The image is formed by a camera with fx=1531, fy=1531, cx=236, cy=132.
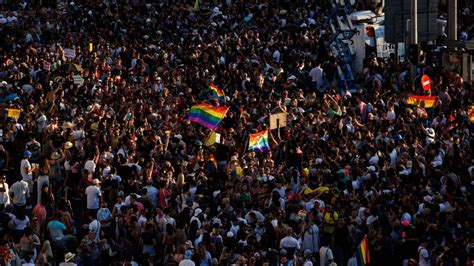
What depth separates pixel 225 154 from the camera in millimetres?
29969

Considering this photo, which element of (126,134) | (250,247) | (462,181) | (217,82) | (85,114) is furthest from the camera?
(217,82)

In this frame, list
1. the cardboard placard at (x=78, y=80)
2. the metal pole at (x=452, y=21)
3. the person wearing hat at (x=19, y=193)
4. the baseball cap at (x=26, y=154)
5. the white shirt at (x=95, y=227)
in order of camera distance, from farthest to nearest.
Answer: the metal pole at (x=452, y=21)
the cardboard placard at (x=78, y=80)
the baseball cap at (x=26, y=154)
the person wearing hat at (x=19, y=193)
the white shirt at (x=95, y=227)

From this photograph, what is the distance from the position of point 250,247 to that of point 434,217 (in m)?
3.11

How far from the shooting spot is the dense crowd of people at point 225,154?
81.4 feet

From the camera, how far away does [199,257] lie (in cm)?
2408

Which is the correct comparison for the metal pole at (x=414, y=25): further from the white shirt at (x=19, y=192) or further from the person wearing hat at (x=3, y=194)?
the person wearing hat at (x=3, y=194)

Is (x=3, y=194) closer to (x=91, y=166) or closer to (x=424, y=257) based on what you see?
(x=91, y=166)

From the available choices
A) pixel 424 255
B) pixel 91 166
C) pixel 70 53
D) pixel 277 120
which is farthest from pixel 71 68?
pixel 424 255

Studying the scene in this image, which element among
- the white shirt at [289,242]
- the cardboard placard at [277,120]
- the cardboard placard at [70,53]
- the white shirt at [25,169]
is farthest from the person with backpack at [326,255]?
the cardboard placard at [70,53]

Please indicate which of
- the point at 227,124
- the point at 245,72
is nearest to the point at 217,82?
the point at 245,72

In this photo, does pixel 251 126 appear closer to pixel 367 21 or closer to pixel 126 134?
pixel 126 134

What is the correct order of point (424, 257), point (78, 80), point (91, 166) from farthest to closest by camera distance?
point (78, 80) < point (91, 166) < point (424, 257)

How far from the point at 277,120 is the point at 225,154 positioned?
1354mm

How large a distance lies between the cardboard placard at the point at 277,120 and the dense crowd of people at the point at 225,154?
0.38m
